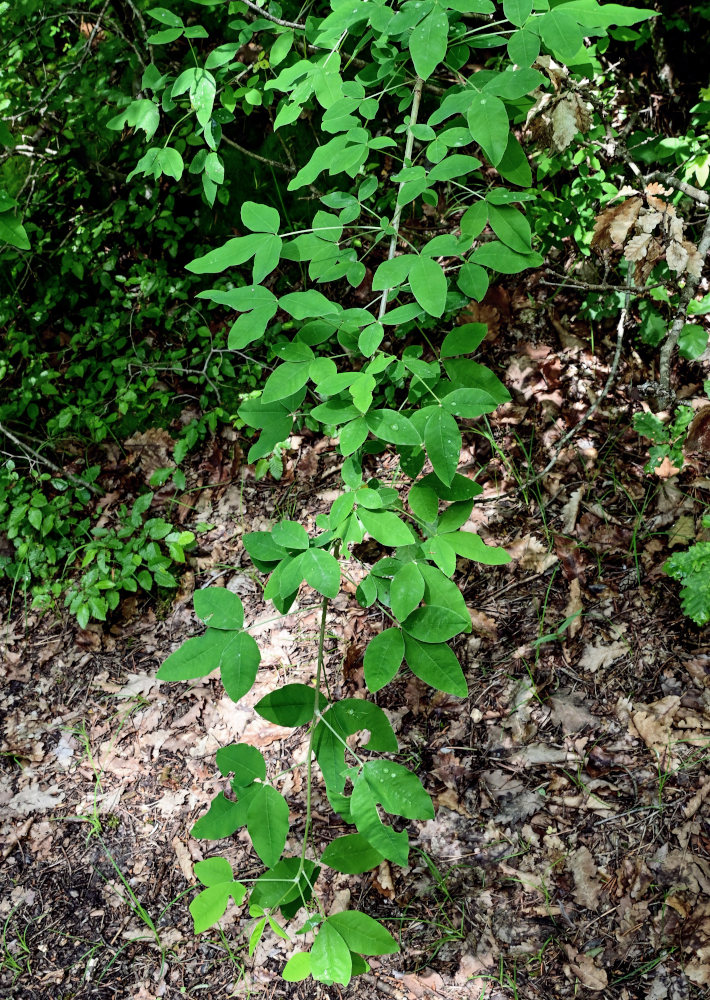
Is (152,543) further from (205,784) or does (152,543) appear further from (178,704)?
(205,784)

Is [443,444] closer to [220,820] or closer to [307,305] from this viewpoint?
[307,305]

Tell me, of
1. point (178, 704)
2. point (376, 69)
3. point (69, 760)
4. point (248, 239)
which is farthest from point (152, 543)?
point (376, 69)

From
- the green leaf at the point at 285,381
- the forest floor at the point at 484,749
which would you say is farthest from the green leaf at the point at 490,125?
the forest floor at the point at 484,749

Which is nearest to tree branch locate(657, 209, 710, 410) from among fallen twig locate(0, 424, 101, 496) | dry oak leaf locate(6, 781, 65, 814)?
fallen twig locate(0, 424, 101, 496)

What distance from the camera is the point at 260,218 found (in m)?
1.47

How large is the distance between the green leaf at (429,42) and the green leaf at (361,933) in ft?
5.14

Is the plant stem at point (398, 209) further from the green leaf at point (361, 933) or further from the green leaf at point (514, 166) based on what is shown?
the green leaf at point (361, 933)

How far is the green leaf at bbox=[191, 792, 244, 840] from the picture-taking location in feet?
4.08

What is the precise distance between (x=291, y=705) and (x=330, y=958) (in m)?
0.45

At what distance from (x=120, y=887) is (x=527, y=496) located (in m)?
2.11

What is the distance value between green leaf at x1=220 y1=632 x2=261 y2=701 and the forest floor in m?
1.21

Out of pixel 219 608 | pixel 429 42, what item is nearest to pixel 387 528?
pixel 219 608

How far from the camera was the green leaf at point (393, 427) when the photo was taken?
4.22ft

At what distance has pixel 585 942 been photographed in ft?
6.27
